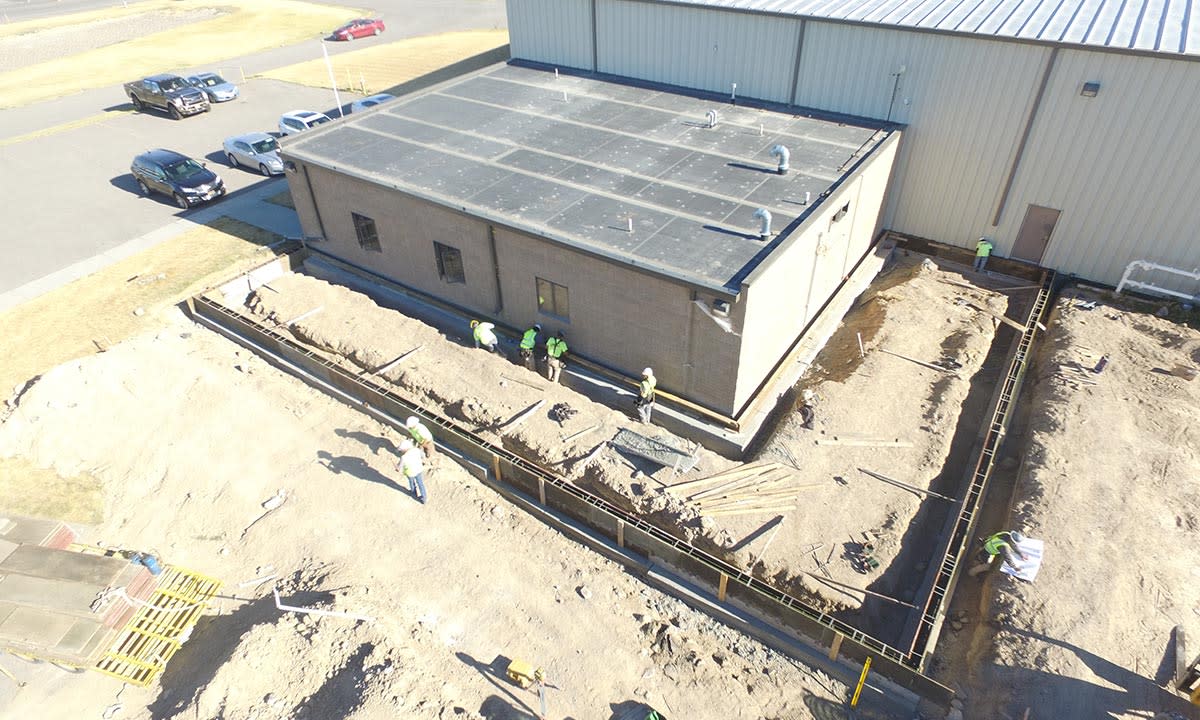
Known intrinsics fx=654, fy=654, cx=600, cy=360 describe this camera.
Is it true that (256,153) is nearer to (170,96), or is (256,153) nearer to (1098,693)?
(170,96)

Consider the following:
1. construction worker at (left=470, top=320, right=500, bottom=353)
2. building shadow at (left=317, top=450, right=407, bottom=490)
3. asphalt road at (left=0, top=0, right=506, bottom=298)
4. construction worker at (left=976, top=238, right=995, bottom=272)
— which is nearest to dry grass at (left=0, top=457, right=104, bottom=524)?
building shadow at (left=317, top=450, right=407, bottom=490)

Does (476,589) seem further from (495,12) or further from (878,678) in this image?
(495,12)

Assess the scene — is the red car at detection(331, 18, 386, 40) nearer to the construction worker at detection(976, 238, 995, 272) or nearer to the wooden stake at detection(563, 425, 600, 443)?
the wooden stake at detection(563, 425, 600, 443)

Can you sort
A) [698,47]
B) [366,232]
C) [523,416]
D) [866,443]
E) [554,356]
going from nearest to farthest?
[866,443], [523,416], [554,356], [366,232], [698,47]

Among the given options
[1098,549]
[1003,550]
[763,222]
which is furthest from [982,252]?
[1003,550]

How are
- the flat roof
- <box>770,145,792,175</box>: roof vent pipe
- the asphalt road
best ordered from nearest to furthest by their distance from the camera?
1. the flat roof
2. <box>770,145,792,175</box>: roof vent pipe
3. the asphalt road

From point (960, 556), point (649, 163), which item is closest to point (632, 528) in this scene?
point (960, 556)

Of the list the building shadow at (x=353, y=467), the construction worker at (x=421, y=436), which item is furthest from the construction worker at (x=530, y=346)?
the building shadow at (x=353, y=467)
